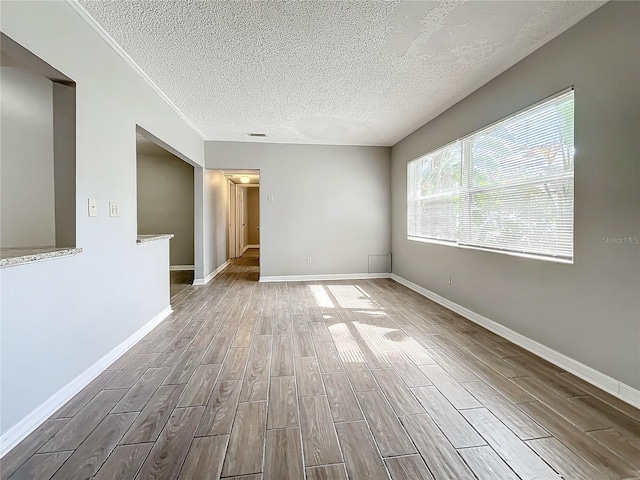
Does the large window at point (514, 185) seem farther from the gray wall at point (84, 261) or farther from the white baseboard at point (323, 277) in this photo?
the gray wall at point (84, 261)

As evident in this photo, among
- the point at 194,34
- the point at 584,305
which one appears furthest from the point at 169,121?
the point at 584,305

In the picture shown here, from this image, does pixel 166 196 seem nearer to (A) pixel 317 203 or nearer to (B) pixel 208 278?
(B) pixel 208 278

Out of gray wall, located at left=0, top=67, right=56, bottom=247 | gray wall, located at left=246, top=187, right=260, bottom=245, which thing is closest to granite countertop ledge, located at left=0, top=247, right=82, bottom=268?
gray wall, located at left=0, top=67, right=56, bottom=247

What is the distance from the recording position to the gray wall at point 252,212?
11004 mm

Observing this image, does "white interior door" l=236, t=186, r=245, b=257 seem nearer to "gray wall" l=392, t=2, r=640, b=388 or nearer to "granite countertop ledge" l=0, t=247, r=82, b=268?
"granite countertop ledge" l=0, t=247, r=82, b=268

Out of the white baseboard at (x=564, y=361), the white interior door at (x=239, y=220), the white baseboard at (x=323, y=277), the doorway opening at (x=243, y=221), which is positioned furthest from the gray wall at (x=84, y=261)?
the white interior door at (x=239, y=220)

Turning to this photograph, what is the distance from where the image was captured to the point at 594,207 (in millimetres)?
1933

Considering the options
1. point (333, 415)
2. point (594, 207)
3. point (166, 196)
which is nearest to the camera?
point (333, 415)

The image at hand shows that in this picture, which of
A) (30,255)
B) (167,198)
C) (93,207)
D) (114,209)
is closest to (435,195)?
(114,209)

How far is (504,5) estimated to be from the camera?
190cm

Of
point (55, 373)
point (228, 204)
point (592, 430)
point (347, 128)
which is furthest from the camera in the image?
point (228, 204)

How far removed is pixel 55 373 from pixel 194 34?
2.43 m

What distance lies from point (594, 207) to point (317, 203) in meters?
3.95

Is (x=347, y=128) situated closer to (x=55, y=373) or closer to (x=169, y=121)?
(x=169, y=121)
